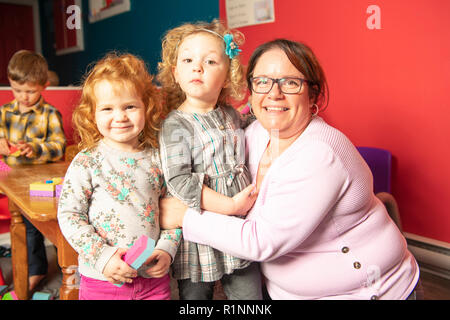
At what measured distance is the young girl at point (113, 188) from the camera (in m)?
1.07

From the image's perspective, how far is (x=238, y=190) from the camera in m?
1.21

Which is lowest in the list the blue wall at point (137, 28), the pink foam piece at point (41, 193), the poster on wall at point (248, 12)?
the pink foam piece at point (41, 193)

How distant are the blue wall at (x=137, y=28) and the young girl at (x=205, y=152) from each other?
2.20 meters

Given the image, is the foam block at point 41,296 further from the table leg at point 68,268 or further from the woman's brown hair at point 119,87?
the woman's brown hair at point 119,87

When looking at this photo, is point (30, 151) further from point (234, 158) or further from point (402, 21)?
point (402, 21)

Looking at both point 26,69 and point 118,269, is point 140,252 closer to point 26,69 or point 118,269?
point 118,269

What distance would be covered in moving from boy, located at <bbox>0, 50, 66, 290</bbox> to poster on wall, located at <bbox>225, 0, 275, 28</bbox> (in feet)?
4.68

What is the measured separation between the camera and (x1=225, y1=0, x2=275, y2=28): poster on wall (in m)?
2.81

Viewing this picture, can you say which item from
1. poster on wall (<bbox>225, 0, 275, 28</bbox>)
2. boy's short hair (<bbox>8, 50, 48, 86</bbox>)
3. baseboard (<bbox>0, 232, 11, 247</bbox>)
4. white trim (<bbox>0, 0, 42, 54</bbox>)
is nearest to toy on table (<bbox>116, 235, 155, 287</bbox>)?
boy's short hair (<bbox>8, 50, 48, 86</bbox>)

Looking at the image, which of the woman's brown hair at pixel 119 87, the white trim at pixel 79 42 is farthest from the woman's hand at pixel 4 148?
the white trim at pixel 79 42

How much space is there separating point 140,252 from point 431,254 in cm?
175
